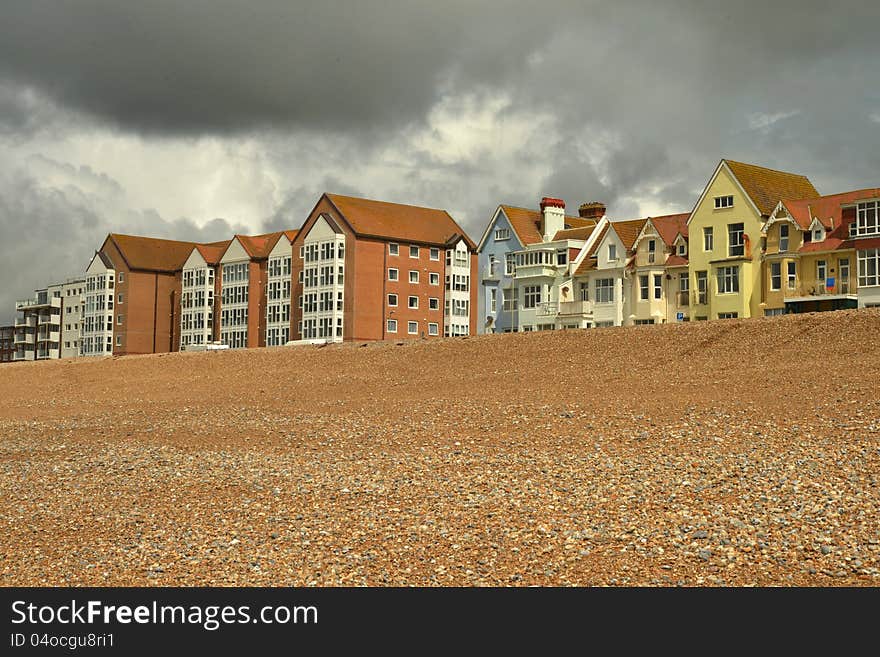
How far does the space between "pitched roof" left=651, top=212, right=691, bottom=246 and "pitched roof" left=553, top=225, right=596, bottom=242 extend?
680cm

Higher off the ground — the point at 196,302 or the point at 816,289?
the point at 196,302

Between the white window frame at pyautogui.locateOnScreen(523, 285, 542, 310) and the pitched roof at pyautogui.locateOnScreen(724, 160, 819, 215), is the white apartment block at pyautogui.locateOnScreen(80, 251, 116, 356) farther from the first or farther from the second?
the pitched roof at pyautogui.locateOnScreen(724, 160, 819, 215)

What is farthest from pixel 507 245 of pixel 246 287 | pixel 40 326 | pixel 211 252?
pixel 40 326

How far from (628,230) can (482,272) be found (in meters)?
15.0

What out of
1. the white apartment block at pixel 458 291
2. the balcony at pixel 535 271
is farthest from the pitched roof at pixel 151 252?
the balcony at pixel 535 271

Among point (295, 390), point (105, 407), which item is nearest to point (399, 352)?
point (295, 390)

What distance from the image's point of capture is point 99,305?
414 ft

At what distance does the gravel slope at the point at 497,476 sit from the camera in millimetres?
17188

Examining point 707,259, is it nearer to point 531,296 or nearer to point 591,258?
point 591,258

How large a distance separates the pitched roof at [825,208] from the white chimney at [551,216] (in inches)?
842

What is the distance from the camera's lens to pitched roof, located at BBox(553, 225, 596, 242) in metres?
77.5

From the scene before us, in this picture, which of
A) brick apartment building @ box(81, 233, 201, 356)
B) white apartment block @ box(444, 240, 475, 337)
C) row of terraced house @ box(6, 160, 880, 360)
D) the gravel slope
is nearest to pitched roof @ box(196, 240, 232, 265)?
row of terraced house @ box(6, 160, 880, 360)

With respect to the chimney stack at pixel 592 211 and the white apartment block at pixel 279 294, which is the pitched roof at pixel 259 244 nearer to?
the white apartment block at pixel 279 294

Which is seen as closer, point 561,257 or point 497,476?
point 497,476
